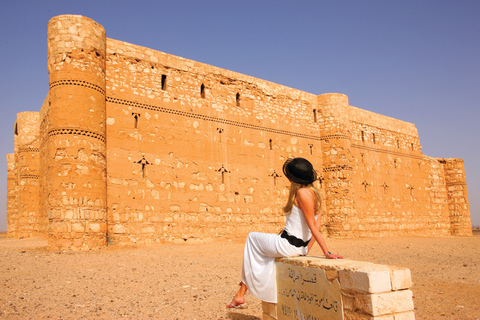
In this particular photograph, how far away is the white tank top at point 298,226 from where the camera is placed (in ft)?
Answer: 13.5

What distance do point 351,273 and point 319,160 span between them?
15.6 metres

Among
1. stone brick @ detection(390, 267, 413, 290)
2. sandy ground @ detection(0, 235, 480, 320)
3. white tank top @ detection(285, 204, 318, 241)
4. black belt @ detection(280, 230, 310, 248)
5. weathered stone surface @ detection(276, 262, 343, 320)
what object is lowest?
sandy ground @ detection(0, 235, 480, 320)

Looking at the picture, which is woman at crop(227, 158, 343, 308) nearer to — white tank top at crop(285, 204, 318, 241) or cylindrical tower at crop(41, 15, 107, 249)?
white tank top at crop(285, 204, 318, 241)

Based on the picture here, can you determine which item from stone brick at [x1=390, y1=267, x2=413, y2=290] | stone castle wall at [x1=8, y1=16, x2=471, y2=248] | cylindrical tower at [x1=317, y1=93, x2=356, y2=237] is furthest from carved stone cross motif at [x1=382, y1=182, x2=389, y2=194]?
stone brick at [x1=390, y1=267, x2=413, y2=290]

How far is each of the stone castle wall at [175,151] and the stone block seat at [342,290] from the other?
8233mm

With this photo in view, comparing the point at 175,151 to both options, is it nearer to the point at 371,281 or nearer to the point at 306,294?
the point at 306,294

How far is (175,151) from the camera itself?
527 inches

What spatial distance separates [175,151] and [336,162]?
820cm

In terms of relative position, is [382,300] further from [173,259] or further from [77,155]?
[77,155]

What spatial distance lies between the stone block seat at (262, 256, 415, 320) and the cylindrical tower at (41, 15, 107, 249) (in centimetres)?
810

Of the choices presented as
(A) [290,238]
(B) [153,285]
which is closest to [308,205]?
(A) [290,238]

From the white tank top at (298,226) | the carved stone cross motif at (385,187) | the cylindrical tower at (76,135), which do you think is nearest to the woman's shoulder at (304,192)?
the white tank top at (298,226)

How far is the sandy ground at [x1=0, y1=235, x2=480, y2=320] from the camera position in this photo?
505 centimetres

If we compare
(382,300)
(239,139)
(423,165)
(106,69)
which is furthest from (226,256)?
(423,165)
